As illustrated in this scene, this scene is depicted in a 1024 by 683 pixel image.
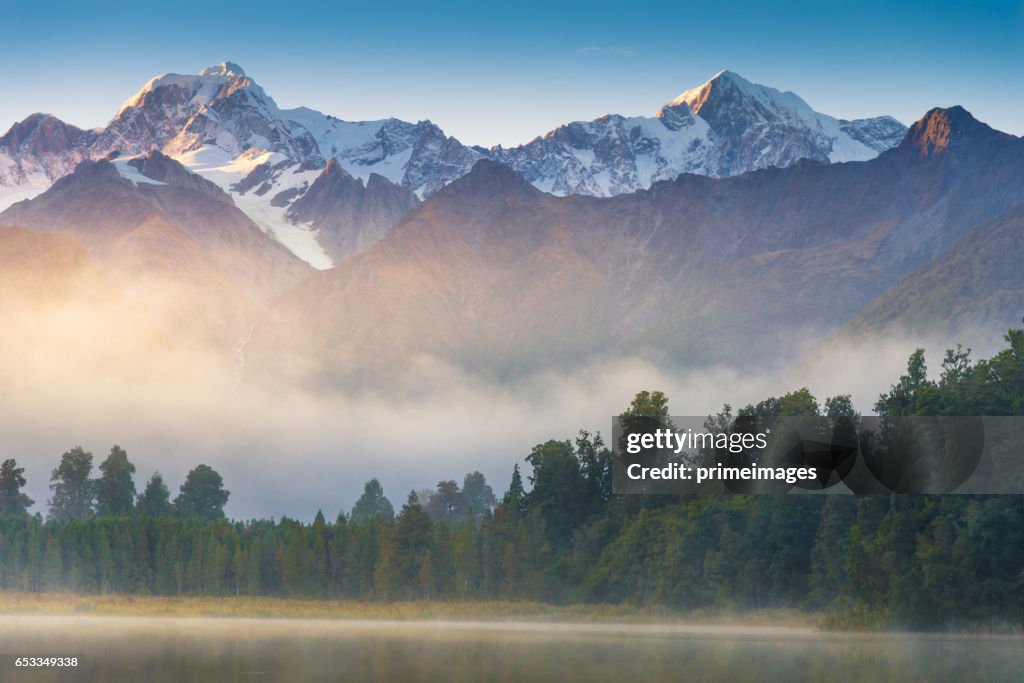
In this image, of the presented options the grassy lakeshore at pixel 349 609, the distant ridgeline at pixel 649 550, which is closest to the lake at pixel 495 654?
the distant ridgeline at pixel 649 550

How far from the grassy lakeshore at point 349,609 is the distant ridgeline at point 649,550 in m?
3.42

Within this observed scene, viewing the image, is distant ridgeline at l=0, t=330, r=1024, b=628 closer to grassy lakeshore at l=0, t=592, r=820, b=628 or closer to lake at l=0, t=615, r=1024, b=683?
grassy lakeshore at l=0, t=592, r=820, b=628

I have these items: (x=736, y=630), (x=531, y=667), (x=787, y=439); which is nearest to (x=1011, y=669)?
(x=531, y=667)

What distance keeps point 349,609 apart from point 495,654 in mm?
81522

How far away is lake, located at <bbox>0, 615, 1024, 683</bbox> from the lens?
2753 inches

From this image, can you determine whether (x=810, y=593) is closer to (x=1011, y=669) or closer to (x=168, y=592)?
(x=1011, y=669)

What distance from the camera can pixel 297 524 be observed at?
637 ft

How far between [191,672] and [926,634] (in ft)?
207

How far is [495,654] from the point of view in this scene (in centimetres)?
8612

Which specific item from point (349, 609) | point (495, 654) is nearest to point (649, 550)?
point (349, 609)

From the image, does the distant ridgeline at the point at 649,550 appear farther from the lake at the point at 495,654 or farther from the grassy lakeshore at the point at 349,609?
the lake at the point at 495,654

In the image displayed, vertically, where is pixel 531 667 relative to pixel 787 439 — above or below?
below

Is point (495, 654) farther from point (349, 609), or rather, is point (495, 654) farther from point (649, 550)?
point (349, 609)

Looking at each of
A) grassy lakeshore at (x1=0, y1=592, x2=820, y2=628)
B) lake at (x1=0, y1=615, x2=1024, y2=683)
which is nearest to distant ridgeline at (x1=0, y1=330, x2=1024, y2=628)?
grassy lakeshore at (x1=0, y1=592, x2=820, y2=628)
